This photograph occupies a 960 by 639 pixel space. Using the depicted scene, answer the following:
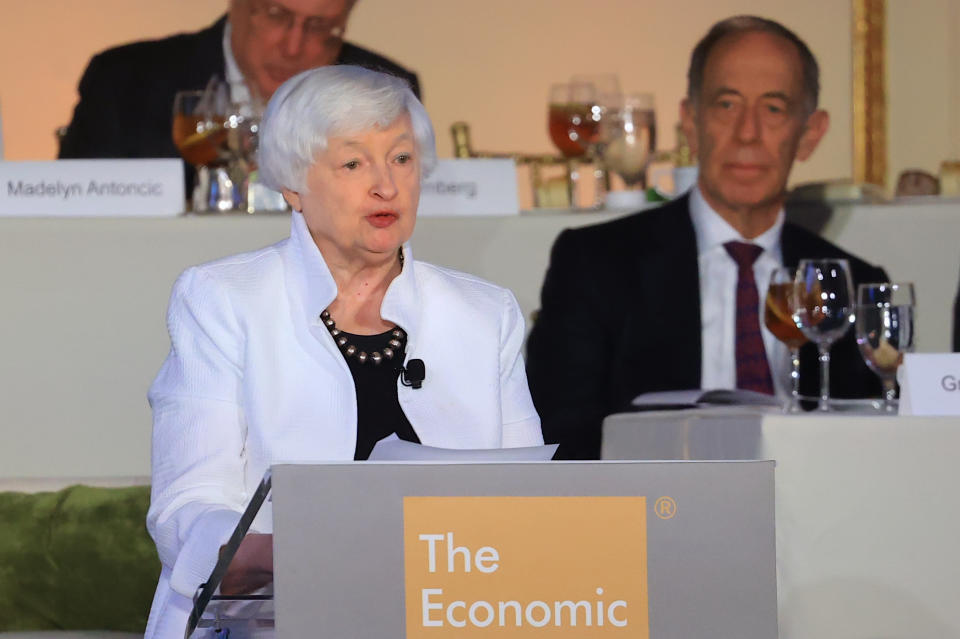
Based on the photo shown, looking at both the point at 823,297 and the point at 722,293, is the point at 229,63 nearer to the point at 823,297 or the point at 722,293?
the point at 722,293

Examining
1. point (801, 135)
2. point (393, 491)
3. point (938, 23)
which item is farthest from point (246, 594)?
point (938, 23)

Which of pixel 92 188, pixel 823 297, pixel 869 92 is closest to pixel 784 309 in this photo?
pixel 823 297

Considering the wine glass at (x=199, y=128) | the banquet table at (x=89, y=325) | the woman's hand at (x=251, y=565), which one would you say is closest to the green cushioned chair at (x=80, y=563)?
the banquet table at (x=89, y=325)

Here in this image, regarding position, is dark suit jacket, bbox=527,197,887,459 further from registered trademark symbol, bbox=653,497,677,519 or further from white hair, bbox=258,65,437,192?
registered trademark symbol, bbox=653,497,677,519

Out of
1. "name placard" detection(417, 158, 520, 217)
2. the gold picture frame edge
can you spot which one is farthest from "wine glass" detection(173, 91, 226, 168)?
the gold picture frame edge

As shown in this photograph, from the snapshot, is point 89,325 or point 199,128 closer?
point 89,325

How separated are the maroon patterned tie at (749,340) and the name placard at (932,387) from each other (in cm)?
115

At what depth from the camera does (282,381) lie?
166 centimetres

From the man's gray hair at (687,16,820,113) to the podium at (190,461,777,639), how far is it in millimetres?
2215

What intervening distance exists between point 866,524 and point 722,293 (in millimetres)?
1290

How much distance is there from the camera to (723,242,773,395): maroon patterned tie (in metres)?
2.57

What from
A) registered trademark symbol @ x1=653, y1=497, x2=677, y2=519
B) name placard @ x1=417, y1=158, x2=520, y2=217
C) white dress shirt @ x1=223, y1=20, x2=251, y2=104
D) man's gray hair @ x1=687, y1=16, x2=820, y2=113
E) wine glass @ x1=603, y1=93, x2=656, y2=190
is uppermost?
white dress shirt @ x1=223, y1=20, x2=251, y2=104

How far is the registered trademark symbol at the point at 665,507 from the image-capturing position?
911mm

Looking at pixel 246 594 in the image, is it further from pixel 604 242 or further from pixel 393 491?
pixel 604 242
